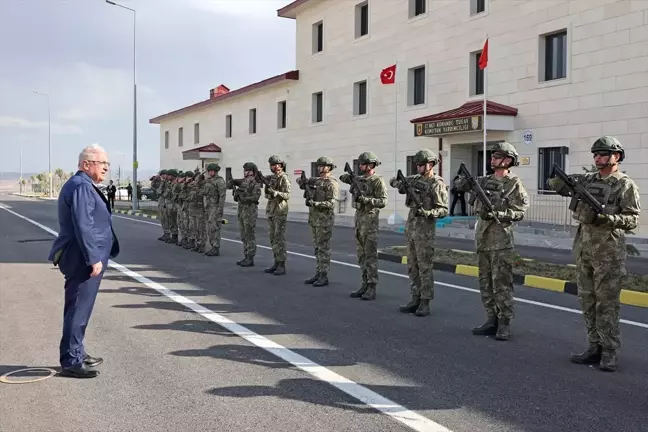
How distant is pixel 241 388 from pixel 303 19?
2786 cm

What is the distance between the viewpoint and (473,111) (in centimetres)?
1862

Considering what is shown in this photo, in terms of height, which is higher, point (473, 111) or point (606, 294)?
point (473, 111)

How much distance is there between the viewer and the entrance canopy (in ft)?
60.1

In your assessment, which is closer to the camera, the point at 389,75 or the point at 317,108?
the point at 389,75

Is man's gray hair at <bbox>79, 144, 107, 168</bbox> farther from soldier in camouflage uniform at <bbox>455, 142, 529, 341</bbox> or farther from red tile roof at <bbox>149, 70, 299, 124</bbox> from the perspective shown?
red tile roof at <bbox>149, 70, 299, 124</bbox>

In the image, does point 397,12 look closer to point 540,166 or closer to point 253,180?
point 540,166

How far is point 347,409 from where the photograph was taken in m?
4.17

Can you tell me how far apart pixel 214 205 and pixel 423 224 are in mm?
6615

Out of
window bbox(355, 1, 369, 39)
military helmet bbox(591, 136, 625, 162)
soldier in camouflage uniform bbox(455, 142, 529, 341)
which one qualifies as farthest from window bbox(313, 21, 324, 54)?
military helmet bbox(591, 136, 625, 162)

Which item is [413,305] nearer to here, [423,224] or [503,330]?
[423,224]

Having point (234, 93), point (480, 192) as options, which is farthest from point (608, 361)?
point (234, 93)

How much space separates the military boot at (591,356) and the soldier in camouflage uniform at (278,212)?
19.0 ft

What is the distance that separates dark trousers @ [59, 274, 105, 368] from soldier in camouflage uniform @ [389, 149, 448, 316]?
373 centimetres

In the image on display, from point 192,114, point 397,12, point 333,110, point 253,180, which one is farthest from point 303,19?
point 253,180
